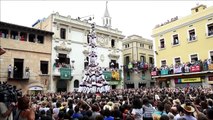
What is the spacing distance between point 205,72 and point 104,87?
11.5 metres

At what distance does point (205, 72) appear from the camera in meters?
23.0

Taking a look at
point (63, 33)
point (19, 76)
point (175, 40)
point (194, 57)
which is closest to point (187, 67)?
point (194, 57)

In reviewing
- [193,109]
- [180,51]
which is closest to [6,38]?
[180,51]

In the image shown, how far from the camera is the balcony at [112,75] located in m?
31.7

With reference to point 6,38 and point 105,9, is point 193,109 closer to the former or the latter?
point 6,38

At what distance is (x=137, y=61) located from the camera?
37.4m

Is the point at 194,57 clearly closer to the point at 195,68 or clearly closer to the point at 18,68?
the point at 195,68

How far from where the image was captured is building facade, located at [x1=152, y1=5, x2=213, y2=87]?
79.2ft

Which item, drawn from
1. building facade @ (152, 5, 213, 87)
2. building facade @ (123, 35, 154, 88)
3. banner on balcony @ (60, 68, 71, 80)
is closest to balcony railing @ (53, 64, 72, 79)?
banner on balcony @ (60, 68, 71, 80)

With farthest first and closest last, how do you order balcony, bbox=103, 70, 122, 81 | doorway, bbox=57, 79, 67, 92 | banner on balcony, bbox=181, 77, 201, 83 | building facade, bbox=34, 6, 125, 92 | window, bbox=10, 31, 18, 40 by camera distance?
balcony, bbox=103, 70, 122, 81 < building facade, bbox=34, 6, 125, 92 < doorway, bbox=57, 79, 67, 92 < window, bbox=10, 31, 18, 40 < banner on balcony, bbox=181, 77, 201, 83

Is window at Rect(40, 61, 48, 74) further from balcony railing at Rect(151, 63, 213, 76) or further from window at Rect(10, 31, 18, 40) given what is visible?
balcony railing at Rect(151, 63, 213, 76)

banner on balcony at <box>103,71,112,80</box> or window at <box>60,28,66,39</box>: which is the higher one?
window at <box>60,28,66,39</box>

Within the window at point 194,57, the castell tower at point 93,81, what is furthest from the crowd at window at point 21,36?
the window at point 194,57

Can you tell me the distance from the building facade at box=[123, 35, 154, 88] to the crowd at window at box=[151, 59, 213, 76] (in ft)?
26.5
